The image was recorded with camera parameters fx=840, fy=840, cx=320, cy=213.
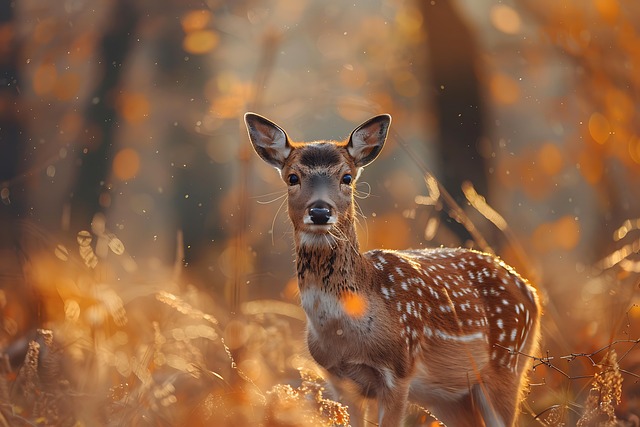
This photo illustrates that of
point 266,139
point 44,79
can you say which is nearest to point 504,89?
point 266,139

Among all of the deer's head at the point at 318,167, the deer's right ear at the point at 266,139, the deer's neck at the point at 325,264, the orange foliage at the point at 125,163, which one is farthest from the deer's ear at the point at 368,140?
the orange foliage at the point at 125,163

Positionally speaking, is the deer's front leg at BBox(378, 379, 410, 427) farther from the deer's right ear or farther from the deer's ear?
the deer's right ear

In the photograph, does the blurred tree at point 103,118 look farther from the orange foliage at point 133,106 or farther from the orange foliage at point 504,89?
the orange foliage at point 504,89

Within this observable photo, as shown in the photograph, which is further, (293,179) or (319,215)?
(293,179)

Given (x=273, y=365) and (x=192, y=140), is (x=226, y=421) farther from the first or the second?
(x=192, y=140)

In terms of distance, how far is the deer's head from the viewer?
4227 millimetres

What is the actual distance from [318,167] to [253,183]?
13.7 feet

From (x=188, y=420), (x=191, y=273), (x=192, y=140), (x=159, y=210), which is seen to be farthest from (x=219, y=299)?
(x=159, y=210)

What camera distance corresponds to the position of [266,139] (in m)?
4.66

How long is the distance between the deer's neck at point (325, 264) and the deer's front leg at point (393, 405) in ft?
1.76

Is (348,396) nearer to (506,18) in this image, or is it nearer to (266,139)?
(266,139)

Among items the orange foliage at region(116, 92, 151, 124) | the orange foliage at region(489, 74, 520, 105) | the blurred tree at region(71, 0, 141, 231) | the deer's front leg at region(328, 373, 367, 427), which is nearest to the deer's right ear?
the deer's front leg at region(328, 373, 367, 427)

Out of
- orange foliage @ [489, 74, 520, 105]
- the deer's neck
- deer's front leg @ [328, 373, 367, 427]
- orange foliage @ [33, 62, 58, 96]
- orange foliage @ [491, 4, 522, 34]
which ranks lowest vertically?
deer's front leg @ [328, 373, 367, 427]

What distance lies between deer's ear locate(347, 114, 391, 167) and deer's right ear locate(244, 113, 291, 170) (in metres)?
0.36
